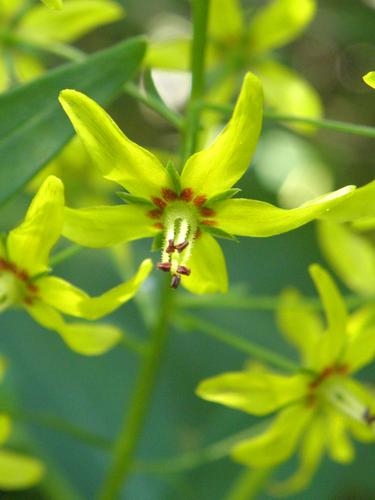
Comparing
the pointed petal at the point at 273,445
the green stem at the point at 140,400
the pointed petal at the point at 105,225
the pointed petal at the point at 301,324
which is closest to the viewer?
the pointed petal at the point at 105,225

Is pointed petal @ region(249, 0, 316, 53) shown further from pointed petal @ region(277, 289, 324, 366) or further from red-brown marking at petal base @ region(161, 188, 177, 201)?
red-brown marking at petal base @ region(161, 188, 177, 201)

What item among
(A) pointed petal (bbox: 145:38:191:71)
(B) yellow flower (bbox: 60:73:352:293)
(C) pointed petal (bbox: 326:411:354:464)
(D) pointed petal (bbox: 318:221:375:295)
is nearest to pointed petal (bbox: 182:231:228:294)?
(B) yellow flower (bbox: 60:73:352:293)

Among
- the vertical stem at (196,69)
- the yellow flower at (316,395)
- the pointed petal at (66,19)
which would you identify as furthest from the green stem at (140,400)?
the pointed petal at (66,19)

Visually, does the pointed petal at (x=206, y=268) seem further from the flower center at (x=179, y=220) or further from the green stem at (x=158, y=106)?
the green stem at (x=158, y=106)

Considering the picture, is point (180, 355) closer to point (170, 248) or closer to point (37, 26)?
point (37, 26)

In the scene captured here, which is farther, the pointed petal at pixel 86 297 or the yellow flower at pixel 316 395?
the yellow flower at pixel 316 395

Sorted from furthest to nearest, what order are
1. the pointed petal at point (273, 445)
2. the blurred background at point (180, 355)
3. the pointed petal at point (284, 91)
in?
1. the blurred background at point (180, 355)
2. the pointed petal at point (284, 91)
3. the pointed petal at point (273, 445)

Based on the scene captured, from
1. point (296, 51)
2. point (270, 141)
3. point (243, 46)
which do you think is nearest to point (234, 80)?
point (243, 46)
